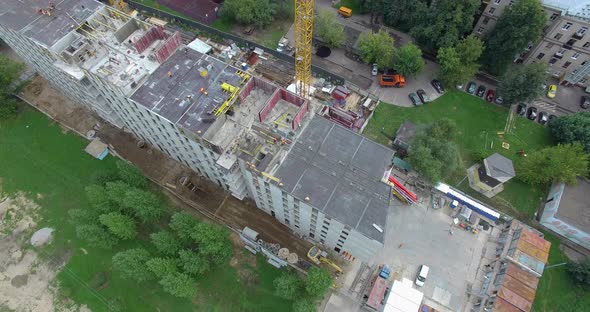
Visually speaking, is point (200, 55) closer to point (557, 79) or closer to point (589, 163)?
point (589, 163)

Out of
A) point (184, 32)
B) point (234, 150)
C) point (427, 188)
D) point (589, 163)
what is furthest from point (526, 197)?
point (184, 32)

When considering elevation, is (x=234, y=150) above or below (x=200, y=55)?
below

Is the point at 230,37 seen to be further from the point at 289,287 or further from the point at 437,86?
the point at 289,287

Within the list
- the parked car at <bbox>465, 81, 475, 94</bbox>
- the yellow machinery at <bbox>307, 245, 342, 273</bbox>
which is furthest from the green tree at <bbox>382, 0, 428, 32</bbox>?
→ the yellow machinery at <bbox>307, 245, 342, 273</bbox>

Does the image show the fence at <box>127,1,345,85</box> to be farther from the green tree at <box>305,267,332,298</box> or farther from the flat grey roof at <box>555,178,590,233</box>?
the flat grey roof at <box>555,178,590,233</box>

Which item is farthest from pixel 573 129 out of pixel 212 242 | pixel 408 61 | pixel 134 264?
pixel 134 264

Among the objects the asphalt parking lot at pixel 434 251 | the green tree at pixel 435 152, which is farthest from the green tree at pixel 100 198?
the green tree at pixel 435 152
